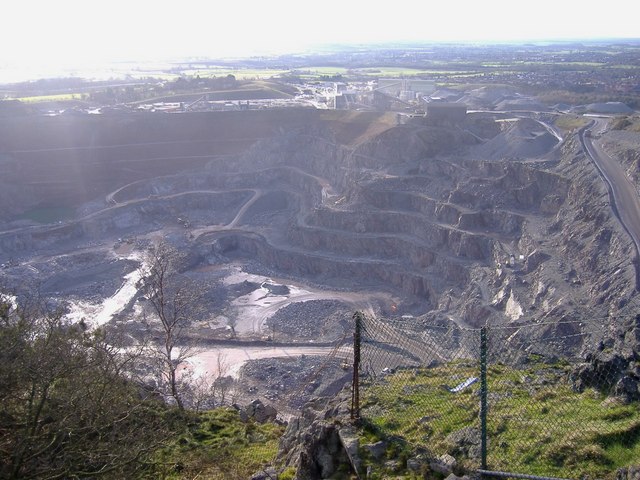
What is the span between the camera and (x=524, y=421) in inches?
381

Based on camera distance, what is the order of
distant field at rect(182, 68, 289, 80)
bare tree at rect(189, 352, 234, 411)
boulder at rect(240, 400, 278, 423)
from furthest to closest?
distant field at rect(182, 68, 289, 80) < bare tree at rect(189, 352, 234, 411) < boulder at rect(240, 400, 278, 423)

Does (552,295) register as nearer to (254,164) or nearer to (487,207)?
(487,207)

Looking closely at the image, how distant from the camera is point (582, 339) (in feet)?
71.7

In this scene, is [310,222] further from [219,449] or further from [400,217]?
[219,449]

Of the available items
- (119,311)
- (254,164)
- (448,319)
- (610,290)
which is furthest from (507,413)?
(254,164)

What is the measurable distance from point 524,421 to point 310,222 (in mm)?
39942

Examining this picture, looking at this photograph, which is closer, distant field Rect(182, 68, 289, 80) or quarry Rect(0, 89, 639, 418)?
quarry Rect(0, 89, 639, 418)

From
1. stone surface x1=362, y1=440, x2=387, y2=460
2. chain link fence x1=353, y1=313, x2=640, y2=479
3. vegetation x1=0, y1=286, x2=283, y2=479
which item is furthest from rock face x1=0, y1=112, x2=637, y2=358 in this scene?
stone surface x1=362, y1=440, x2=387, y2=460

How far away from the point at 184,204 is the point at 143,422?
4597 centimetres

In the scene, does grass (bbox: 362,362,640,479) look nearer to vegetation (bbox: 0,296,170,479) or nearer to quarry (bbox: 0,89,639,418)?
vegetation (bbox: 0,296,170,479)

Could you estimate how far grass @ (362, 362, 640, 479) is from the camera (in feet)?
27.2

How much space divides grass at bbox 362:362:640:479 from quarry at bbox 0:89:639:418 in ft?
31.3

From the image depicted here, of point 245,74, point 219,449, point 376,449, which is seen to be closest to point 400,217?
point 219,449

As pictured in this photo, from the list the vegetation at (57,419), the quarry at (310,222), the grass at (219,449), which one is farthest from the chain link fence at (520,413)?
the quarry at (310,222)
